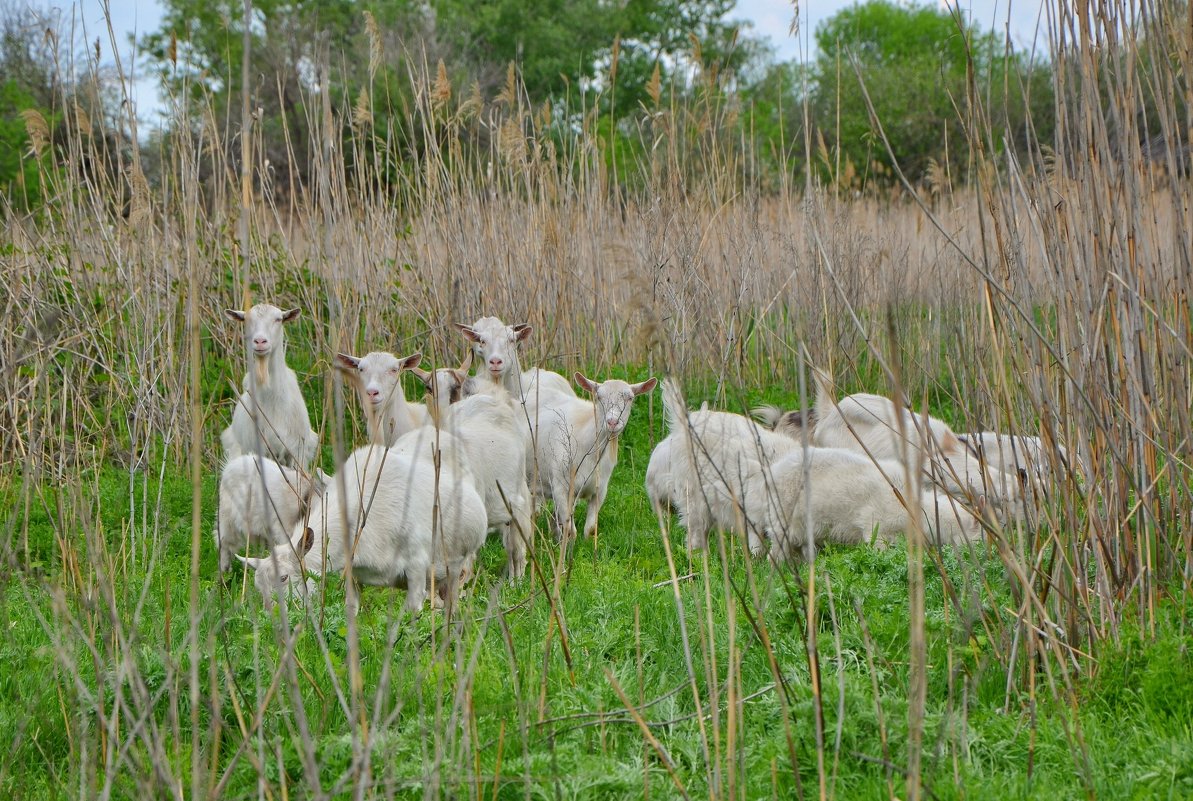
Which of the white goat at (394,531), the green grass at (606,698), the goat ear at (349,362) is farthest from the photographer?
the goat ear at (349,362)

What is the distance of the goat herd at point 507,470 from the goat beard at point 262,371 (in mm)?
23

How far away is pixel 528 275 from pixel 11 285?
3.41 metres

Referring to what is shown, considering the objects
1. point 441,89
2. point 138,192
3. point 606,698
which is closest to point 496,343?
point 441,89

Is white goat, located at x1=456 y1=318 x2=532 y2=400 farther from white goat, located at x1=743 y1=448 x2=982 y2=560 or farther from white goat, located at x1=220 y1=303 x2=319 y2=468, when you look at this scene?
white goat, located at x1=743 y1=448 x2=982 y2=560

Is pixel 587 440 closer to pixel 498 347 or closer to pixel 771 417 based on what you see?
pixel 498 347

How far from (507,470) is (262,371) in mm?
1765

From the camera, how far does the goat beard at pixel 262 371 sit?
7223 millimetres

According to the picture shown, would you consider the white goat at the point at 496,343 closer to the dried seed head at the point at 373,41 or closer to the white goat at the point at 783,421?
the white goat at the point at 783,421

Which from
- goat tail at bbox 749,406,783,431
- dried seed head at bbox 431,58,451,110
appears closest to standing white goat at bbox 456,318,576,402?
goat tail at bbox 749,406,783,431

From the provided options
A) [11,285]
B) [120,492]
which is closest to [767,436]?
[120,492]

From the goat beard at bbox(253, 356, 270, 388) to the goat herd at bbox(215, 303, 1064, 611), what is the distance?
2cm

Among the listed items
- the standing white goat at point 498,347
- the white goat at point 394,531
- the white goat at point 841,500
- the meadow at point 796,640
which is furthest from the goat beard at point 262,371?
the white goat at point 841,500

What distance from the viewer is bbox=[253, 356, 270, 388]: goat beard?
722 cm

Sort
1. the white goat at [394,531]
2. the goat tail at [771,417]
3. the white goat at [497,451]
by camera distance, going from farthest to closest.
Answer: the goat tail at [771,417], the white goat at [497,451], the white goat at [394,531]
